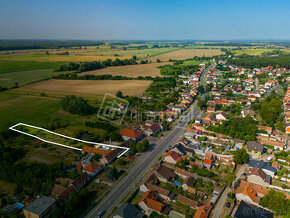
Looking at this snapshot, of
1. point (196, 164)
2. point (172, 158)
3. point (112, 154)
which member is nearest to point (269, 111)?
point (196, 164)

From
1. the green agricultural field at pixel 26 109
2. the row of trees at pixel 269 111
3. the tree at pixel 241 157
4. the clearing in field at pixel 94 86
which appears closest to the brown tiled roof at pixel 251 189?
the tree at pixel 241 157

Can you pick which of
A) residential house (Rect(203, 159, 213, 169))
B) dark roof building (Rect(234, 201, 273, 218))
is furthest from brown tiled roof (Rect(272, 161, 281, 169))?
dark roof building (Rect(234, 201, 273, 218))

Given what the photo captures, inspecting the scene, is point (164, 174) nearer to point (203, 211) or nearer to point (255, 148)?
point (203, 211)

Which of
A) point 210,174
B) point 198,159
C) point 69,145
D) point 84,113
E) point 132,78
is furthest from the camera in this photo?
point 132,78

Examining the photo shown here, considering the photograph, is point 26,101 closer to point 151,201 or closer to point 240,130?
point 151,201

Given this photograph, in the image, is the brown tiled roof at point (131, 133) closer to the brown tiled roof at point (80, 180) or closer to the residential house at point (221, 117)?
the brown tiled roof at point (80, 180)

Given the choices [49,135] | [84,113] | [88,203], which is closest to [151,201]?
[88,203]
